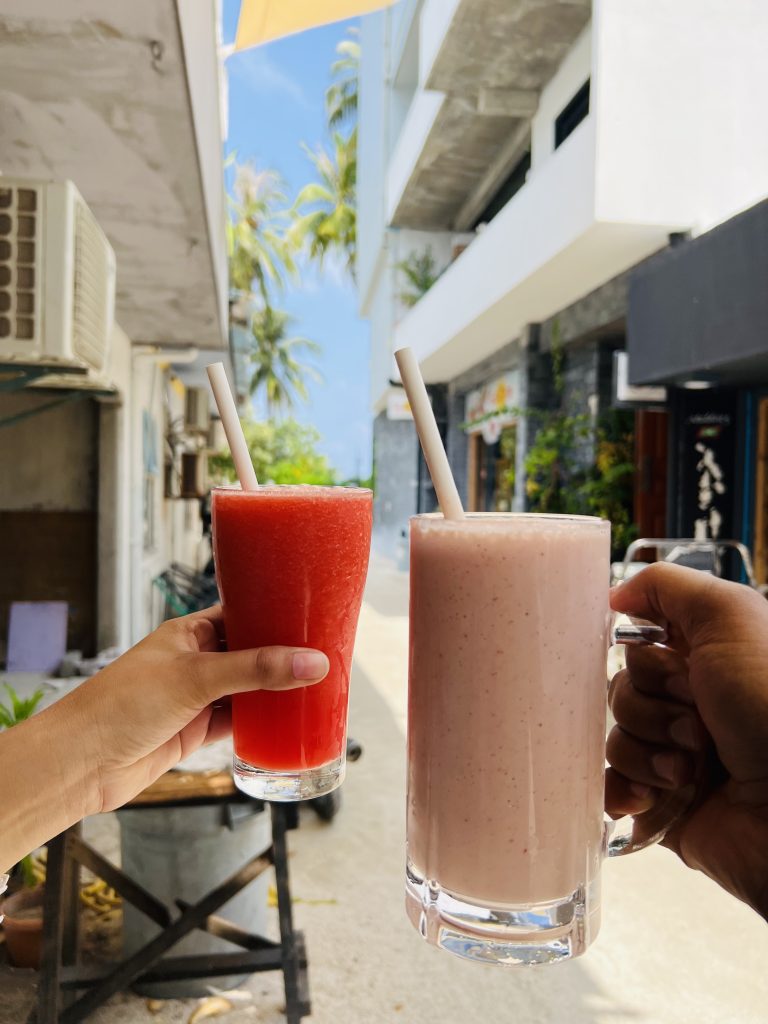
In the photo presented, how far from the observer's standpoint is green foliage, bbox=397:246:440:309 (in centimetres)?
1468

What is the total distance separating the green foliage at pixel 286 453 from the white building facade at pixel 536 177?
6838 mm

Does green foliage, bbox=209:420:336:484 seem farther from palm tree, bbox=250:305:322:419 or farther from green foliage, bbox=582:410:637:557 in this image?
green foliage, bbox=582:410:637:557

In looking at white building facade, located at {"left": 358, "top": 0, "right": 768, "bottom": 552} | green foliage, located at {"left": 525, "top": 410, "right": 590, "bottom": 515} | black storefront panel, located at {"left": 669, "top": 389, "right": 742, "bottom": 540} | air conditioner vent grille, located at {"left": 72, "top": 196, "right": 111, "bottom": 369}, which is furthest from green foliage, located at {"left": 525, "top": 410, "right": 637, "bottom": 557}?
air conditioner vent grille, located at {"left": 72, "top": 196, "right": 111, "bottom": 369}

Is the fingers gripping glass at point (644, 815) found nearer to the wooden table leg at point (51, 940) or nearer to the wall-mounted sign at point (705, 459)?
the wooden table leg at point (51, 940)

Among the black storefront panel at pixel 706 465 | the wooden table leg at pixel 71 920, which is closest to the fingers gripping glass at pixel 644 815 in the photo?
the wooden table leg at pixel 71 920

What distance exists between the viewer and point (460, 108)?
1041 cm

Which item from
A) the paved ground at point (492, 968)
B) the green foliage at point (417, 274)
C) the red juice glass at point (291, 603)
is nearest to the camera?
the red juice glass at point (291, 603)

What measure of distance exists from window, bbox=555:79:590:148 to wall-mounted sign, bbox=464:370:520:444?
2861 millimetres

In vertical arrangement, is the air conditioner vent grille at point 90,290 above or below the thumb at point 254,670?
above

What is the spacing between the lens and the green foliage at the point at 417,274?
48.2ft

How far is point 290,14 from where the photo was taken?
7.84 ft

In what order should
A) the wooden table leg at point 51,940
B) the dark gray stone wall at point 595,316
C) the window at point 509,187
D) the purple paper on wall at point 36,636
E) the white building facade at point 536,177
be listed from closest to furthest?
the wooden table leg at point 51,940 < the purple paper on wall at point 36,636 < the white building facade at point 536,177 < the dark gray stone wall at point 595,316 < the window at point 509,187

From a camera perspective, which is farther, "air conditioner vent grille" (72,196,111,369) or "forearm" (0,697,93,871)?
"air conditioner vent grille" (72,196,111,369)

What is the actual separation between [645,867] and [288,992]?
190 centimetres
